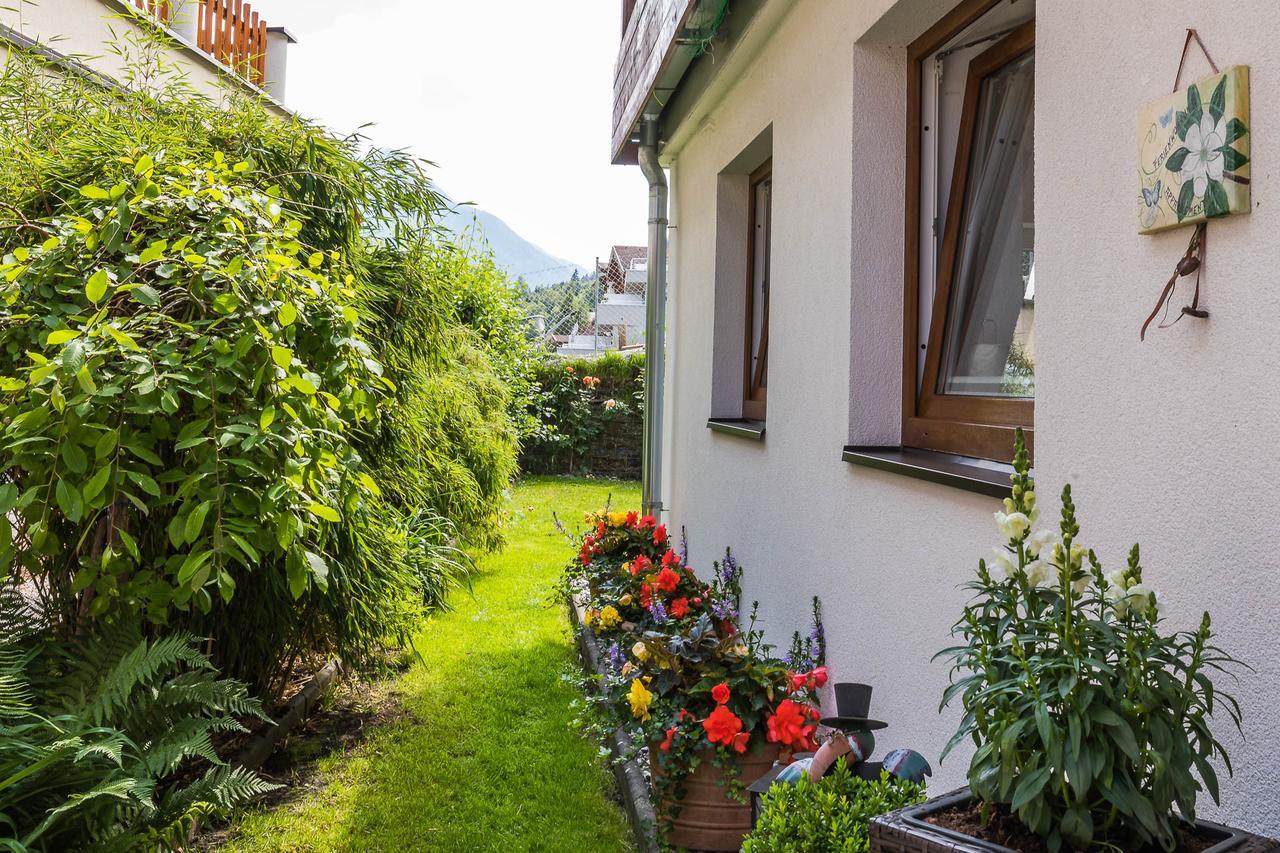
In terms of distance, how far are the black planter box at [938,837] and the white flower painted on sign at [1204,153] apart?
923 millimetres

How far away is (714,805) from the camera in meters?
2.81

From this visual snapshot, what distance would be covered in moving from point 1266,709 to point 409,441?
3856 mm

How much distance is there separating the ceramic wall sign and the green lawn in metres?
2.63

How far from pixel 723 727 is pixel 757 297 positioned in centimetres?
299

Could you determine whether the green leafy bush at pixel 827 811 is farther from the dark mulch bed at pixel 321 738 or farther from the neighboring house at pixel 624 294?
the neighboring house at pixel 624 294

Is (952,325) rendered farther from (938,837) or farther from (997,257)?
(938,837)

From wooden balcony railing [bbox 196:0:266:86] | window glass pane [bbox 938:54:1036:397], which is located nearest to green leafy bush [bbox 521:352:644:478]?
wooden balcony railing [bbox 196:0:266:86]

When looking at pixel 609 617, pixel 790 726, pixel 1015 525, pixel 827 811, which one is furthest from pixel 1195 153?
pixel 609 617

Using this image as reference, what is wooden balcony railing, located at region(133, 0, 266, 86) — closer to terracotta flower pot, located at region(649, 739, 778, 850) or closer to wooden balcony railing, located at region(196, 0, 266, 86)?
wooden balcony railing, located at region(196, 0, 266, 86)

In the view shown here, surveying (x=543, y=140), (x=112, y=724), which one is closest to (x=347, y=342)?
(x=112, y=724)

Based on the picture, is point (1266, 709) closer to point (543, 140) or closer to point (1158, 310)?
point (1158, 310)

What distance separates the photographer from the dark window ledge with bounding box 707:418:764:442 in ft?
14.1

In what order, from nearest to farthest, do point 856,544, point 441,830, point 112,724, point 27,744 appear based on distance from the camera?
point 27,744
point 112,724
point 856,544
point 441,830

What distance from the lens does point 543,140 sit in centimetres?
8131
